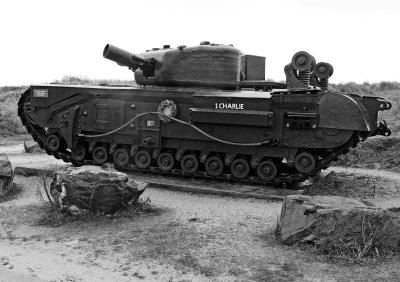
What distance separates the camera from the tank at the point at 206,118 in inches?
372

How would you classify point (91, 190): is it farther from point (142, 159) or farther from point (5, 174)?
point (142, 159)

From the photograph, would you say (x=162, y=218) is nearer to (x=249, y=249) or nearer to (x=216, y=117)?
(x=249, y=249)

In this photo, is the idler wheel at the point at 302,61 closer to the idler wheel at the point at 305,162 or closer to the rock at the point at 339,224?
the idler wheel at the point at 305,162

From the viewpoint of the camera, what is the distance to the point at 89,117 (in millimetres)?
11359

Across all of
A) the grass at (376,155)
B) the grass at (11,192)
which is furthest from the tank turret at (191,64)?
the grass at (376,155)

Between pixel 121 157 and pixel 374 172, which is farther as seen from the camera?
pixel 374 172

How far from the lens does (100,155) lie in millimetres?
11430

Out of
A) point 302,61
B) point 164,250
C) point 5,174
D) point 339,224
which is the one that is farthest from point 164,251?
point 302,61

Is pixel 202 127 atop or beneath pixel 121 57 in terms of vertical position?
beneath

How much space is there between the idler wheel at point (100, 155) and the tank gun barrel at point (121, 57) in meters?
1.86

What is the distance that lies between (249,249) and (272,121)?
399 cm

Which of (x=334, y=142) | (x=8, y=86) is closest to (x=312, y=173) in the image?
(x=334, y=142)

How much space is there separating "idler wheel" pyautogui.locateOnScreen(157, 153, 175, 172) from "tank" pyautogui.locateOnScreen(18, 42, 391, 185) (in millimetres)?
20

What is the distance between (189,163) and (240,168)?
1046 millimetres
